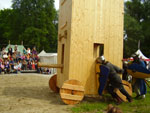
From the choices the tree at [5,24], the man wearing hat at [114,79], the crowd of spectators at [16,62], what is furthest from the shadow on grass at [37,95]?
the tree at [5,24]

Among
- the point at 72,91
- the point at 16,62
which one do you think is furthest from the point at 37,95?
the point at 16,62

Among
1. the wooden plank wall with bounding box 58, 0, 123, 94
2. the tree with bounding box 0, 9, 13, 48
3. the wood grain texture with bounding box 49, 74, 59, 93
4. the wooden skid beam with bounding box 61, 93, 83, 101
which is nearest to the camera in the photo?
the wooden skid beam with bounding box 61, 93, 83, 101

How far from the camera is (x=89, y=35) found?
7.30 metres

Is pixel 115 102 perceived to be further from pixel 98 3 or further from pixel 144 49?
pixel 144 49

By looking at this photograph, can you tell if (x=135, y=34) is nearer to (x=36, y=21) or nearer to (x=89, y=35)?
(x=36, y=21)

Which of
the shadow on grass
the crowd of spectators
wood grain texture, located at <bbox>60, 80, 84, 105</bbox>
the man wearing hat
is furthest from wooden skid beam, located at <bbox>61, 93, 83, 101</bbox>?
the crowd of spectators

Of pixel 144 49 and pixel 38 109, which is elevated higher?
pixel 144 49

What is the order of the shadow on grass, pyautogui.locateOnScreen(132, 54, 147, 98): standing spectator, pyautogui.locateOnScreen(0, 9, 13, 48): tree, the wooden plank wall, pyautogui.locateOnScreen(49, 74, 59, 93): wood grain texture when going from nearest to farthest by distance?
the wooden plank wall → the shadow on grass → pyautogui.locateOnScreen(132, 54, 147, 98): standing spectator → pyautogui.locateOnScreen(49, 74, 59, 93): wood grain texture → pyautogui.locateOnScreen(0, 9, 13, 48): tree

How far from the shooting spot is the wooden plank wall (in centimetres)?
712

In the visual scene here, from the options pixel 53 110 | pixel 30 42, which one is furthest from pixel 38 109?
pixel 30 42

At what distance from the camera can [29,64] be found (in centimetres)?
1994

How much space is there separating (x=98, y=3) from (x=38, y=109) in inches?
172

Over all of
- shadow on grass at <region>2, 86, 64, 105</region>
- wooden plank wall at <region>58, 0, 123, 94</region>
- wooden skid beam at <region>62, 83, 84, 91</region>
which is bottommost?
shadow on grass at <region>2, 86, 64, 105</region>

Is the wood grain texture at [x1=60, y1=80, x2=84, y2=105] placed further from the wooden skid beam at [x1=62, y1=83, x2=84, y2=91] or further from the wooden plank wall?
the wooden plank wall
